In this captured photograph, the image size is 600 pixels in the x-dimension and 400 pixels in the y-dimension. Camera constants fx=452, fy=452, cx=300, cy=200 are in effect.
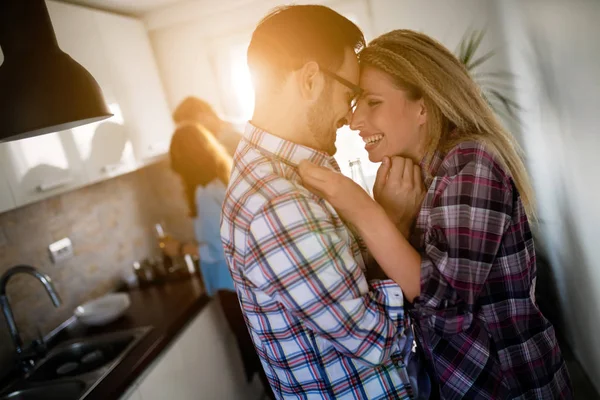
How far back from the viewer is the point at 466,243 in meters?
0.87

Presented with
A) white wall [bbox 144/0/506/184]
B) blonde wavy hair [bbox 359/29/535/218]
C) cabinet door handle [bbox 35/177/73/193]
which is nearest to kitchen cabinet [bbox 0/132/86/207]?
cabinet door handle [bbox 35/177/73/193]

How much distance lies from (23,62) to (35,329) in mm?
1347

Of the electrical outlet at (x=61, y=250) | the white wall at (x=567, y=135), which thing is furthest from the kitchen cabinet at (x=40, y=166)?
the white wall at (x=567, y=135)

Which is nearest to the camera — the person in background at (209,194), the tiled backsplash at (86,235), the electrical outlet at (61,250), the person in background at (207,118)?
the tiled backsplash at (86,235)

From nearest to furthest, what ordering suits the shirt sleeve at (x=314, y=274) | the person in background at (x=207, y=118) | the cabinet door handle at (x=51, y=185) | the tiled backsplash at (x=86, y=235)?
the shirt sleeve at (x=314, y=274)
the cabinet door handle at (x=51, y=185)
the tiled backsplash at (x=86, y=235)
the person in background at (x=207, y=118)

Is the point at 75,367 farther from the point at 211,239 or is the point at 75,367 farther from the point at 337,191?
the point at 337,191

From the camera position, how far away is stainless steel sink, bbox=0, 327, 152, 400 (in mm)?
1597

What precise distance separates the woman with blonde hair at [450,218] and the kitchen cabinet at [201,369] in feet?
3.64

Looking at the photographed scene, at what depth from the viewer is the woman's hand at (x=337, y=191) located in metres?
0.87

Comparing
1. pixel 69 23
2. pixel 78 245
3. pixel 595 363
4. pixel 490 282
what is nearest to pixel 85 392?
pixel 78 245

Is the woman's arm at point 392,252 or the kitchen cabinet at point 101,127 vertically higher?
the kitchen cabinet at point 101,127

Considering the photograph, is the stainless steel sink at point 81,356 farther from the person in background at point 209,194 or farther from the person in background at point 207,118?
the person in background at point 207,118

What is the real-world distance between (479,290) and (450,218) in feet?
0.50

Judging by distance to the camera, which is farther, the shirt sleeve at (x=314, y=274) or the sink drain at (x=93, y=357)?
the sink drain at (x=93, y=357)
